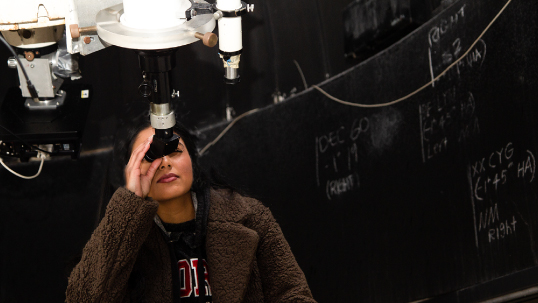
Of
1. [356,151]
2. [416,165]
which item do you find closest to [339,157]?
[356,151]

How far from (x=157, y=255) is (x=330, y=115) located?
1273 mm

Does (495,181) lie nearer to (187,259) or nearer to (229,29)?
(187,259)

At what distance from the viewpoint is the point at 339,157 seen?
3.17m

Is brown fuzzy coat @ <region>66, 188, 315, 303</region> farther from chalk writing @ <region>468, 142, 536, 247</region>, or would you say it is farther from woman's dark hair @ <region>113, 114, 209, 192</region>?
chalk writing @ <region>468, 142, 536, 247</region>

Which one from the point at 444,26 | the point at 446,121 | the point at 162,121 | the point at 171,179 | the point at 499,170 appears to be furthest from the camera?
the point at 499,170

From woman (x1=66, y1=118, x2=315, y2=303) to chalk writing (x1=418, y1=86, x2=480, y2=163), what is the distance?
1299mm

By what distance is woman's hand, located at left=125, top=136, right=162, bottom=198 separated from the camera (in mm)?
1916

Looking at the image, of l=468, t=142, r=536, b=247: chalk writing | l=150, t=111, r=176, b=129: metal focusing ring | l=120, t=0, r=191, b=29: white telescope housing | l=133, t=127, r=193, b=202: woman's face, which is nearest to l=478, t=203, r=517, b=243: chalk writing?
l=468, t=142, r=536, b=247: chalk writing

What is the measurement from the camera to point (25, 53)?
2.15 meters

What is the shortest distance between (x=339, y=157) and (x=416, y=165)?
42cm

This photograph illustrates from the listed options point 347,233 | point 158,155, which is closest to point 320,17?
point 347,233

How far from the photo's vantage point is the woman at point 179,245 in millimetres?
1928

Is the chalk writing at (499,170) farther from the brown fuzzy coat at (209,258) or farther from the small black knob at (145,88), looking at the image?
the small black knob at (145,88)

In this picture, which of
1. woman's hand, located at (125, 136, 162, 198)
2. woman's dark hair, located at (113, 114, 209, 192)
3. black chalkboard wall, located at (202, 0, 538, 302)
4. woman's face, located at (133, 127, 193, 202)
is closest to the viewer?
woman's hand, located at (125, 136, 162, 198)
